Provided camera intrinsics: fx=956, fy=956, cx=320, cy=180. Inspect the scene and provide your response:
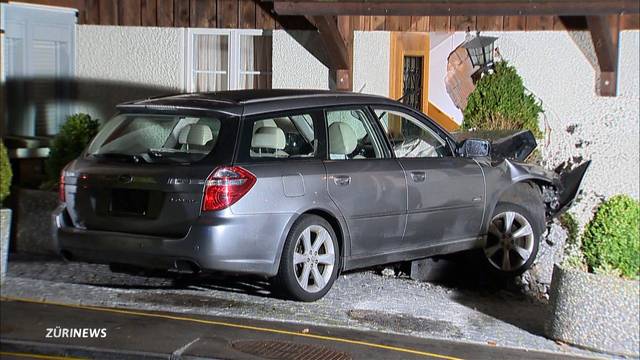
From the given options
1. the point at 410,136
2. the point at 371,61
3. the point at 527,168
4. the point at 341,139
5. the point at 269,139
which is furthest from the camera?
the point at 371,61

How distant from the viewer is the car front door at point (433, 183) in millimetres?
7984

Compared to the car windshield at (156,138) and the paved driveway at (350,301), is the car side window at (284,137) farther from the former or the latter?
the paved driveway at (350,301)

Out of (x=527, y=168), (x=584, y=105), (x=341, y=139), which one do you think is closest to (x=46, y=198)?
(x=341, y=139)

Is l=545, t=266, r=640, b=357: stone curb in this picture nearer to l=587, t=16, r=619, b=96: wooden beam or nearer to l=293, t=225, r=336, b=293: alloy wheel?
l=293, t=225, r=336, b=293: alloy wheel

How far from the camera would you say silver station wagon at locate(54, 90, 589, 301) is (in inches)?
269

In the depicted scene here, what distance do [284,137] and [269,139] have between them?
18cm

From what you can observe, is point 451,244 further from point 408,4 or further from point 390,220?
point 408,4

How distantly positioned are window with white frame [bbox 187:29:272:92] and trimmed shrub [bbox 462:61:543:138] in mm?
2495

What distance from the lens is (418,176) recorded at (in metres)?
7.98

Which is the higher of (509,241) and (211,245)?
(211,245)

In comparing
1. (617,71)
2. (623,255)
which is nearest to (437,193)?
(623,255)

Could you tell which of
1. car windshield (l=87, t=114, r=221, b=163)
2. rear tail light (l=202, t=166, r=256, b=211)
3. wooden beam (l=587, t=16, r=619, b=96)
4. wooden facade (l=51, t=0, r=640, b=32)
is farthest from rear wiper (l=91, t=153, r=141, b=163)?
wooden beam (l=587, t=16, r=619, b=96)

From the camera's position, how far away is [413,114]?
329 inches

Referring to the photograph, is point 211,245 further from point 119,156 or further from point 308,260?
point 119,156
